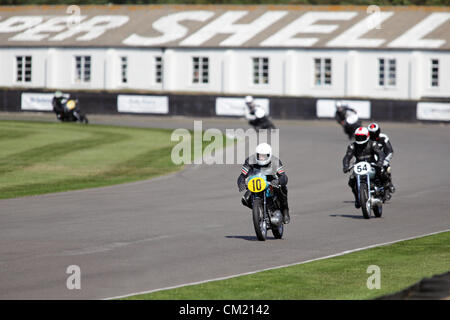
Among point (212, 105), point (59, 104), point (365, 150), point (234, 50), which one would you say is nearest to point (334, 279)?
point (365, 150)

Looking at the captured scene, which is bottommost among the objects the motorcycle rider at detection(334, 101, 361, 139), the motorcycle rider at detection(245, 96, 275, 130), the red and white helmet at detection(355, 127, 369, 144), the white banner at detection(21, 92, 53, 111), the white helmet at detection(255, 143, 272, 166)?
the white banner at detection(21, 92, 53, 111)

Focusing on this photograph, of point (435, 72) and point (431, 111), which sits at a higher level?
point (435, 72)

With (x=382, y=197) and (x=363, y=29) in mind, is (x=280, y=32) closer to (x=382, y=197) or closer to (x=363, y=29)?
(x=363, y=29)

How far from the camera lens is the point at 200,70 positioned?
59375mm

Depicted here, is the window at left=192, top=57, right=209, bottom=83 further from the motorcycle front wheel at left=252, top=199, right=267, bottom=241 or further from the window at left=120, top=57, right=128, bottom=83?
the motorcycle front wheel at left=252, top=199, right=267, bottom=241

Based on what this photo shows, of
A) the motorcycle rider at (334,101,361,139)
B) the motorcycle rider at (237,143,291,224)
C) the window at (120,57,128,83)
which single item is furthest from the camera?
the window at (120,57,128,83)

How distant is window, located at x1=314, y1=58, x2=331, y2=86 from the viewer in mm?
56250

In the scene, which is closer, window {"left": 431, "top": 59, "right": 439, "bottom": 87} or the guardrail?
the guardrail

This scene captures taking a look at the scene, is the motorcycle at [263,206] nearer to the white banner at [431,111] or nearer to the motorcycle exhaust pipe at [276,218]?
the motorcycle exhaust pipe at [276,218]

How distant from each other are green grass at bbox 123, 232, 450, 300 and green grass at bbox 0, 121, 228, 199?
10.7 meters

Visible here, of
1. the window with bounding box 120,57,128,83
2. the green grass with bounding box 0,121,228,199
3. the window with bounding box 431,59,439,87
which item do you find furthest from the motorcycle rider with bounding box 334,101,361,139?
the window with bounding box 120,57,128,83

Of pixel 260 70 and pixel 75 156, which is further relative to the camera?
pixel 260 70

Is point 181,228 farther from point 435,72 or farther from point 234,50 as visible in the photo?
point 234,50

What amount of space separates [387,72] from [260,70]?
7.87 m
